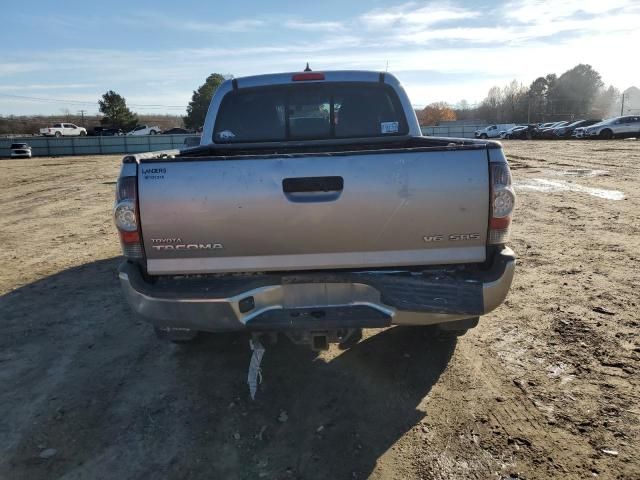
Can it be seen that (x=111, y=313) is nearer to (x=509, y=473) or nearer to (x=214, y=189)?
(x=214, y=189)

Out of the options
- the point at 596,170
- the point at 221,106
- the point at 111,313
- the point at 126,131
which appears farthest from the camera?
the point at 126,131

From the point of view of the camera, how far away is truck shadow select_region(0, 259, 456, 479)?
2730mm

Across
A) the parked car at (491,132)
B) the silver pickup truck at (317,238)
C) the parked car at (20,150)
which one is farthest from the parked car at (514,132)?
the silver pickup truck at (317,238)

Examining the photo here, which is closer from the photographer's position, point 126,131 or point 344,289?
point 344,289

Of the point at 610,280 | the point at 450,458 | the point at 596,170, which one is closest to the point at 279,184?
the point at 450,458

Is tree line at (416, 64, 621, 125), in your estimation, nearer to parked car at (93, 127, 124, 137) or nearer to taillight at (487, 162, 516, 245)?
parked car at (93, 127, 124, 137)

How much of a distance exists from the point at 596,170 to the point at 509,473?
14837 millimetres

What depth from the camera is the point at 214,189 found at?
274 centimetres

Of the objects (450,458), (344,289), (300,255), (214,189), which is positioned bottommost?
(450,458)

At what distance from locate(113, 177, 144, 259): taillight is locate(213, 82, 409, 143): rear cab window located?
1.90 m

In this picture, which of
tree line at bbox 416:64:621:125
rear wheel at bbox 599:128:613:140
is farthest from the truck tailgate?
tree line at bbox 416:64:621:125

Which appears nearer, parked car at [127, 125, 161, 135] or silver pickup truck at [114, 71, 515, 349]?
silver pickup truck at [114, 71, 515, 349]

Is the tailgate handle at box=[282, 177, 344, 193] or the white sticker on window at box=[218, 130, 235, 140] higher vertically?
the white sticker on window at box=[218, 130, 235, 140]

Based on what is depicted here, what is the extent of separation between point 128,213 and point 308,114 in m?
2.33
